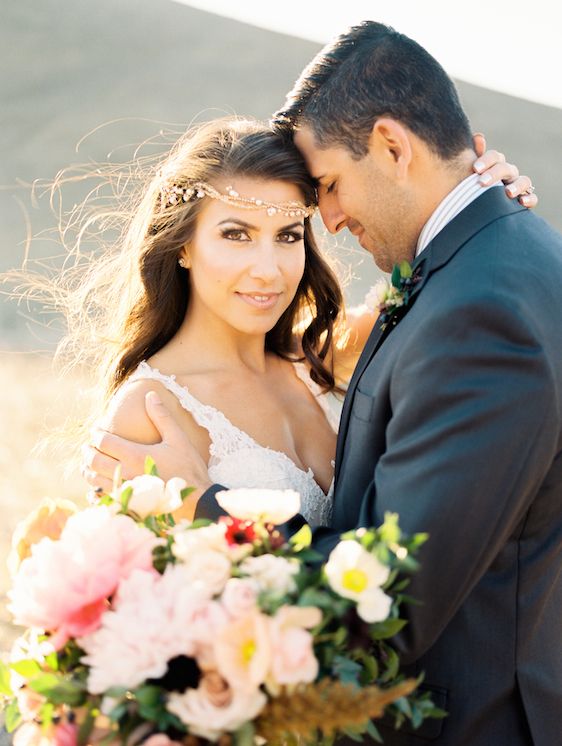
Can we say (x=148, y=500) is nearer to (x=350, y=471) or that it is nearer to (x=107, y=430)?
(x=350, y=471)

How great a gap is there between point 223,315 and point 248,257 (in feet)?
0.83

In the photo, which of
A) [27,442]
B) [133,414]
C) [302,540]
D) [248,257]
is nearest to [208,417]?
[133,414]

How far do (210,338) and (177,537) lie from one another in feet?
5.87

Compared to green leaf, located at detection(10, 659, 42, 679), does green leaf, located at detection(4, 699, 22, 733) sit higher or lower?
lower

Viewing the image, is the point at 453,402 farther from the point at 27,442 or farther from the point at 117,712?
the point at 27,442

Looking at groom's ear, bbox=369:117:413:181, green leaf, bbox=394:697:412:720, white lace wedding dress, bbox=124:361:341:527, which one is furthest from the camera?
white lace wedding dress, bbox=124:361:341:527

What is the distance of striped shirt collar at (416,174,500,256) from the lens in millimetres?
2926

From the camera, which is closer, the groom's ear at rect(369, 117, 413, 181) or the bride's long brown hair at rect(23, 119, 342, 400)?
the groom's ear at rect(369, 117, 413, 181)

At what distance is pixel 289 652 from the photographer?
74.8 inches

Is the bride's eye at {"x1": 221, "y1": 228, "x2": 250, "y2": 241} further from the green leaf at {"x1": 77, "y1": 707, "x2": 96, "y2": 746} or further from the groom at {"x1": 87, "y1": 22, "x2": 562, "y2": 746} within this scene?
the green leaf at {"x1": 77, "y1": 707, "x2": 96, "y2": 746}

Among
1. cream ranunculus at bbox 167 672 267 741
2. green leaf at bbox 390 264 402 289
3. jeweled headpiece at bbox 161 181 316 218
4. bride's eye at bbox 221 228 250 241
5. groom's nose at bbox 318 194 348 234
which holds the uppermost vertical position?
green leaf at bbox 390 264 402 289

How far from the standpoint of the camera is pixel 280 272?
364 cm

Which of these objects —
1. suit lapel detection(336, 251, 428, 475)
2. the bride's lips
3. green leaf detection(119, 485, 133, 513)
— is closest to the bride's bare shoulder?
the bride's lips

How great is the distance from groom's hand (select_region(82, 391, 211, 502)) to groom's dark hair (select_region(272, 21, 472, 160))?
1.02 metres
